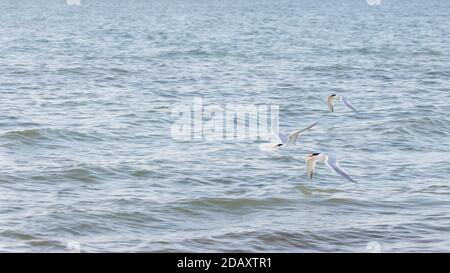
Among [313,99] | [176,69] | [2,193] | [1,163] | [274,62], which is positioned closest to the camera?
[2,193]

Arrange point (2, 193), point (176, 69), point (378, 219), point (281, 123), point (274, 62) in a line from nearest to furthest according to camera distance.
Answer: point (378, 219) < point (2, 193) < point (281, 123) < point (176, 69) < point (274, 62)

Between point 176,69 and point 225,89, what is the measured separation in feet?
19.1

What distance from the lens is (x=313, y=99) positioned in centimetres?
2608

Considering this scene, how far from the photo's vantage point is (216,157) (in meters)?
17.9

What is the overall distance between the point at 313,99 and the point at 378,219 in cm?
1297

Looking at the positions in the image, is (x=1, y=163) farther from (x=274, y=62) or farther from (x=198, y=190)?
(x=274, y=62)

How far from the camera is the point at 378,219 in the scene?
13297mm

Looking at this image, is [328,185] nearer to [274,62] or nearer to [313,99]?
[313,99]

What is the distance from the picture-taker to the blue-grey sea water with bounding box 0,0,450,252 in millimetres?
12625

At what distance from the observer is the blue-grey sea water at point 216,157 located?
12.6 m

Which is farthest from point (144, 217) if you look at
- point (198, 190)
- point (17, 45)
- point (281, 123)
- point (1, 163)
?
point (17, 45)

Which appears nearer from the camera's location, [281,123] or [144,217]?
[144,217]
